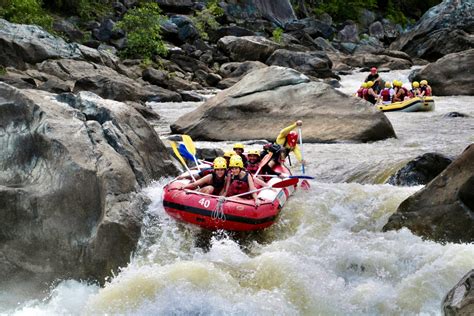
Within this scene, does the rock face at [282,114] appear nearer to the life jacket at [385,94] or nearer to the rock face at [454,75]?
the life jacket at [385,94]

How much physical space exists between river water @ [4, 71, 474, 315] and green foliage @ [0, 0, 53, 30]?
16331mm

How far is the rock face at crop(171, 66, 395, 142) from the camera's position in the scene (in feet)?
38.1

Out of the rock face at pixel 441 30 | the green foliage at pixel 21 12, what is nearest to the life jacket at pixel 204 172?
the green foliage at pixel 21 12

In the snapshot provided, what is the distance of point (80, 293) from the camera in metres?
5.72

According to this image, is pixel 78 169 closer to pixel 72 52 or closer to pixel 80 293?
pixel 80 293

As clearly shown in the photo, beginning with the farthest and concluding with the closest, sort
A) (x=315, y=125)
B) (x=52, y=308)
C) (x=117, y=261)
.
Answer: (x=315, y=125), (x=117, y=261), (x=52, y=308)

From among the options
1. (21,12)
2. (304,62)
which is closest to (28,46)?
(21,12)

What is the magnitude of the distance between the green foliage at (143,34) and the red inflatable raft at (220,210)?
17.4 m

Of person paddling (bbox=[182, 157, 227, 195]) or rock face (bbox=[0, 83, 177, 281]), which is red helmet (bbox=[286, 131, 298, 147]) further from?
rock face (bbox=[0, 83, 177, 281])

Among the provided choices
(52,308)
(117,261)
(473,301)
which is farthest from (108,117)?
(473,301)

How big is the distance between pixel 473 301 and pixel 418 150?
6.31m

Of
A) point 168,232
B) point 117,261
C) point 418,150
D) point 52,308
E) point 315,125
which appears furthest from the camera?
point 315,125

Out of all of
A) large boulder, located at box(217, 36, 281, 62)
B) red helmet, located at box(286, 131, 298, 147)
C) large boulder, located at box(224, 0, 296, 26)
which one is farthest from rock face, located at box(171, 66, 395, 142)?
large boulder, located at box(224, 0, 296, 26)

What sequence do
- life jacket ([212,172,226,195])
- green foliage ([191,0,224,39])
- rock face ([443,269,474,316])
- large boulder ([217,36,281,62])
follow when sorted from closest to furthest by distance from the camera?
rock face ([443,269,474,316])
life jacket ([212,172,226,195])
large boulder ([217,36,281,62])
green foliage ([191,0,224,39])
